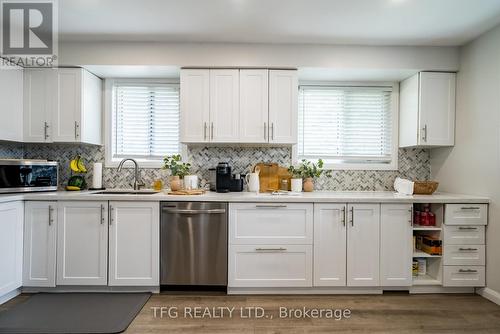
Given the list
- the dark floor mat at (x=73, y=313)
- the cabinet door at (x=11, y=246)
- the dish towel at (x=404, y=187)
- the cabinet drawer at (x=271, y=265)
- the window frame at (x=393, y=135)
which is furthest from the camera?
the window frame at (x=393, y=135)

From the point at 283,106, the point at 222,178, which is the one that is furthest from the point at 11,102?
the point at 283,106

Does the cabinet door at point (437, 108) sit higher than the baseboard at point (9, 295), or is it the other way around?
the cabinet door at point (437, 108)

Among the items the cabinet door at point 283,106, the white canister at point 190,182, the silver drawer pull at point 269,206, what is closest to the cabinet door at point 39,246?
the white canister at point 190,182

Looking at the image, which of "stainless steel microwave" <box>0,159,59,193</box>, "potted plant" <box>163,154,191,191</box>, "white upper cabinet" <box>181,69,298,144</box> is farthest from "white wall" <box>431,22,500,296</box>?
"stainless steel microwave" <box>0,159,59,193</box>

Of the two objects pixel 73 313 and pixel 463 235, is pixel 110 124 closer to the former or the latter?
pixel 73 313

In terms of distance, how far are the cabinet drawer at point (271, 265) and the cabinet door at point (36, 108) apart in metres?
2.29

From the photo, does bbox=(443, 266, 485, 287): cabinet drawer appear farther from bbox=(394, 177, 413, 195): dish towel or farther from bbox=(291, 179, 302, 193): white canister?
bbox=(291, 179, 302, 193): white canister

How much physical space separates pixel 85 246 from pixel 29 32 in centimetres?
209

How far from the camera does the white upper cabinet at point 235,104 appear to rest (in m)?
2.96

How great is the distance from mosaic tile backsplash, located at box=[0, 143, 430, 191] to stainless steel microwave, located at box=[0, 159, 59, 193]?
448 mm

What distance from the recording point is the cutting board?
10.7 feet

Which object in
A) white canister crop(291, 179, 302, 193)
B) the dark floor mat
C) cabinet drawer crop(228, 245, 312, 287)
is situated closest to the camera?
the dark floor mat

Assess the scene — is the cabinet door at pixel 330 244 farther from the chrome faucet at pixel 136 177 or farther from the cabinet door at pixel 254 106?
the chrome faucet at pixel 136 177

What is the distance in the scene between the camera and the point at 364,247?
2688 millimetres
